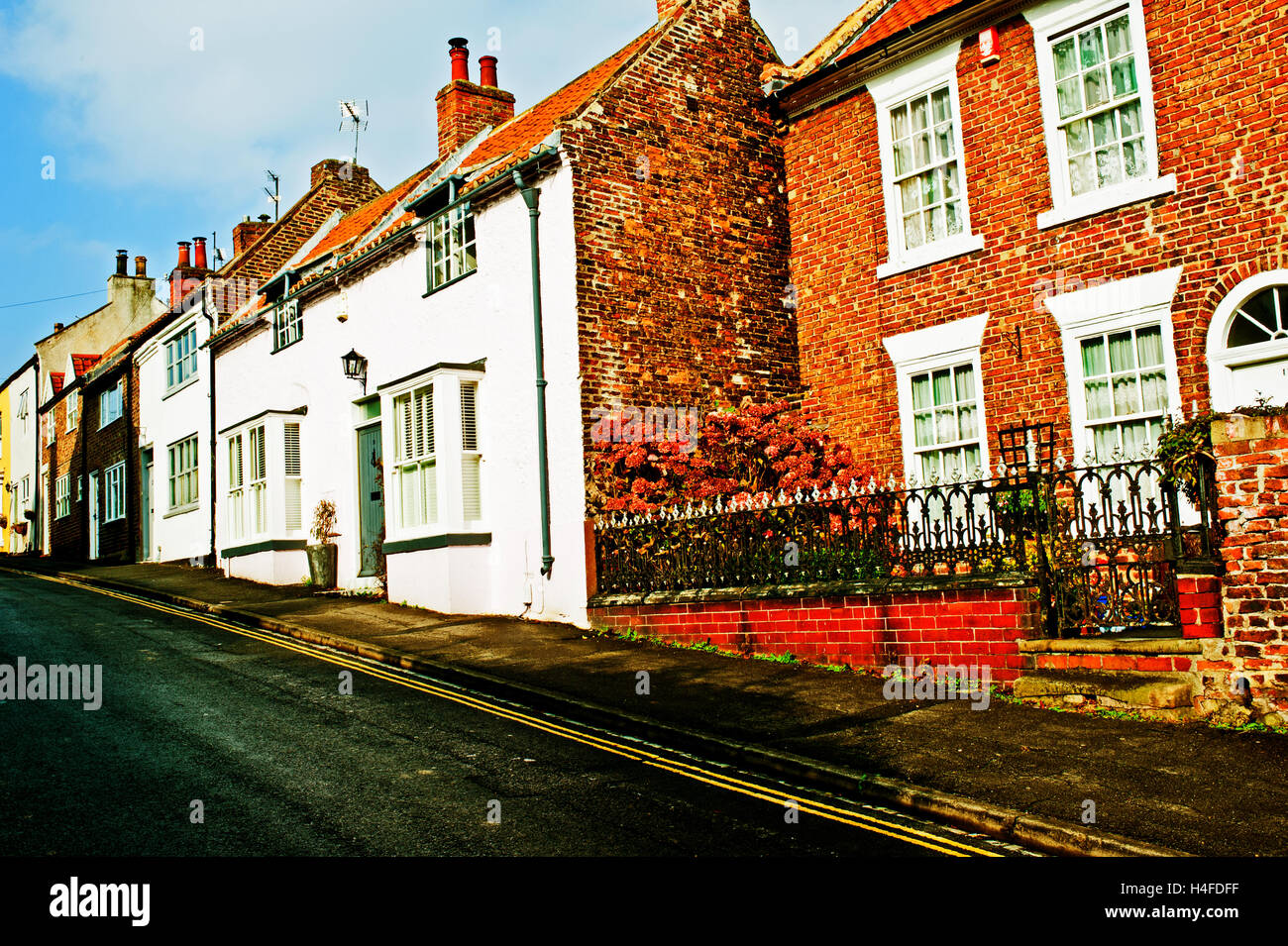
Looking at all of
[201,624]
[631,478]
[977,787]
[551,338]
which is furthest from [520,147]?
[977,787]

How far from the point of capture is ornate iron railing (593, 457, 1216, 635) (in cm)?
841

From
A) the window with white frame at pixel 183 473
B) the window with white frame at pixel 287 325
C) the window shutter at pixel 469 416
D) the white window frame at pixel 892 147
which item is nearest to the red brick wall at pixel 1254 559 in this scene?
the white window frame at pixel 892 147

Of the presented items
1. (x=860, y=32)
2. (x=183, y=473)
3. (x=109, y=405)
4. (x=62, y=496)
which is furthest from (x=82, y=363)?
(x=860, y=32)

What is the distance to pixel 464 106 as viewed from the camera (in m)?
20.7

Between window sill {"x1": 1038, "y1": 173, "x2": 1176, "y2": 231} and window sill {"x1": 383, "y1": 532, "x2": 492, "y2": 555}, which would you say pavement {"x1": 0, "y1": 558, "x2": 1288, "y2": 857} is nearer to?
window sill {"x1": 383, "y1": 532, "x2": 492, "y2": 555}

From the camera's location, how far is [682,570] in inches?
476

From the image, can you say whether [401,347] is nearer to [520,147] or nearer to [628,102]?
[520,147]

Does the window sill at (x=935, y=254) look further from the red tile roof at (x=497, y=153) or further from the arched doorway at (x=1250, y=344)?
the red tile roof at (x=497, y=153)

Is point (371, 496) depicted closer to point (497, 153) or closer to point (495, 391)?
point (495, 391)

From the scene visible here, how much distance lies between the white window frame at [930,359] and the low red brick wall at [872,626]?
9.85ft

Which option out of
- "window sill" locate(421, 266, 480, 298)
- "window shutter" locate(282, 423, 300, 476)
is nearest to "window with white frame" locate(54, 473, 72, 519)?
"window shutter" locate(282, 423, 300, 476)

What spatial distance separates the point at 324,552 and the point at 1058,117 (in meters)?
13.6

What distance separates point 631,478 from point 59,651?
276 inches

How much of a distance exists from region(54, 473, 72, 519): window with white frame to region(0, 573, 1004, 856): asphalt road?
3059 cm
